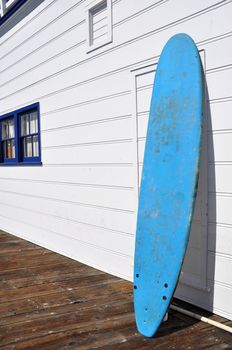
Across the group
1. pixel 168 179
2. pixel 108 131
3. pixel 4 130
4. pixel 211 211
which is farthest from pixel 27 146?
pixel 211 211

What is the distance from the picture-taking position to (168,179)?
122 inches

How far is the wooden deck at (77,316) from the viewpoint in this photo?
2775mm

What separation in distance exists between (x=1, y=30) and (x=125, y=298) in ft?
18.7

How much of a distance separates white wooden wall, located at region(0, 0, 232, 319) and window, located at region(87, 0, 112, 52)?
10 cm

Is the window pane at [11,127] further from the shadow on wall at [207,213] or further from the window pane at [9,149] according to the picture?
the shadow on wall at [207,213]

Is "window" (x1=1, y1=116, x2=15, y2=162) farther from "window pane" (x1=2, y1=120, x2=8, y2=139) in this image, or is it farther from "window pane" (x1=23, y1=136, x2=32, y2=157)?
"window pane" (x1=23, y1=136, x2=32, y2=157)

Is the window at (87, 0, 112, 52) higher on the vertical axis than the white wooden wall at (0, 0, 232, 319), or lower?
higher

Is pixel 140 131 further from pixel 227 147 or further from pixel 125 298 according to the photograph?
pixel 125 298

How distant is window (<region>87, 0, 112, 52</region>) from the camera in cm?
427

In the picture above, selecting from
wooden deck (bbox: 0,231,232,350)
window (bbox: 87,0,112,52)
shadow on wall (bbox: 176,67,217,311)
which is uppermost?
window (bbox: 87,0,112,52)

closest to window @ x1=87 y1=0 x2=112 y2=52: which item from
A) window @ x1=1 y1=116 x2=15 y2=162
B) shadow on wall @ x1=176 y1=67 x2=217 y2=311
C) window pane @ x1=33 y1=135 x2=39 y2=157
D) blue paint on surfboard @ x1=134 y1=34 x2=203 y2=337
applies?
blue paint on surfboard @ x1=134 y1=34 x2=203 y2=337

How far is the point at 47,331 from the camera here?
9.83ft

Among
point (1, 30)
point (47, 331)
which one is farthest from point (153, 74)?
point (1, 30)

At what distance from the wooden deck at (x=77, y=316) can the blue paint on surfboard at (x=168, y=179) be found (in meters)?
0.19
